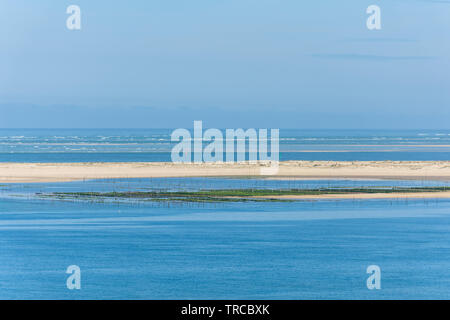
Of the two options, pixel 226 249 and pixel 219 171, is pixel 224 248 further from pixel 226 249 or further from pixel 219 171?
pixel 219 171

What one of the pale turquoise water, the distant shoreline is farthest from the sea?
the distant shoreline

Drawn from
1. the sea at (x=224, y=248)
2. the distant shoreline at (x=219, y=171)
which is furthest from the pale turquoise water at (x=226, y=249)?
the distant shoreline at (x=219, y=171)

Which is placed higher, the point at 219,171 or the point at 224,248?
the point at 219,171

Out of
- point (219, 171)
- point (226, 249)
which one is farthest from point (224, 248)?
point (219, 171)

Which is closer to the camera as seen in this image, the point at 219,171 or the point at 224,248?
the point at 224,248

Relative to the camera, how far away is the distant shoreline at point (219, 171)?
71438 millimetres

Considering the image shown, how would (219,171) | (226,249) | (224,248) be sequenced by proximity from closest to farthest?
1. (226,249)
2. (224,248)
3. (219,171)

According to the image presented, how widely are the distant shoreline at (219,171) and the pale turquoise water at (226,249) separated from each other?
20.2 meters

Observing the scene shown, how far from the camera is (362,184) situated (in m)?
62.7

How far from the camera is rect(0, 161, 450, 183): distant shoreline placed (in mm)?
71438

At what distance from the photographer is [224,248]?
36.2 meters

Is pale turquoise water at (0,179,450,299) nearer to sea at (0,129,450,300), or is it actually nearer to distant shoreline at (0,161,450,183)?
sea at (0,129,450,300)

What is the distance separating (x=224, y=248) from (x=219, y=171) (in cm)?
4232
